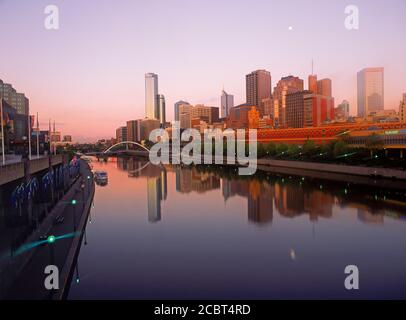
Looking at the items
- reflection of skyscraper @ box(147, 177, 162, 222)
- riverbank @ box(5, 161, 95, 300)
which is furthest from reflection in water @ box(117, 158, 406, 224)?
riverbank @ box(5, 161, 95, 300)

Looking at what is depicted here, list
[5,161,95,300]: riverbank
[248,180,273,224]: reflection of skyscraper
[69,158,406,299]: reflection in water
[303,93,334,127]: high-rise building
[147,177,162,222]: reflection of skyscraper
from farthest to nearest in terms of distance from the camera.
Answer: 1. [303,93,334,127]: high-rise building
2. [147,177,162,222]: reflection of skyscraper
3. [248,180,273,224]: reflection of skyscraper
4. [69,158,406,299]: reflection in water
5. [5,161,95,300]: riverbank

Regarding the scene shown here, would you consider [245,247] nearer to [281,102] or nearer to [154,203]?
[154,203]

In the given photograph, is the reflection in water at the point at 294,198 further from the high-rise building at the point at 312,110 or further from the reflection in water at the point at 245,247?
the high-rise building at the point at 312,110

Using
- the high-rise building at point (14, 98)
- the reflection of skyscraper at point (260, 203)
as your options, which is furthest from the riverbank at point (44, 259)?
the high-rise building at point (14, 98)

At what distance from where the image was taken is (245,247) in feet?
44.5

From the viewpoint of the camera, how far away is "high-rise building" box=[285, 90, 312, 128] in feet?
401

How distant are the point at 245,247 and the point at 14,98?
391 ft

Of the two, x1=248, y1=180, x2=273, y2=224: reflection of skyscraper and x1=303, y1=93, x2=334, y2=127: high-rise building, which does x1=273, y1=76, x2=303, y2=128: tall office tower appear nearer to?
x1=303, y1=93, x2=334, y2=127: high-rise building

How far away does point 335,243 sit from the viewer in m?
14.0

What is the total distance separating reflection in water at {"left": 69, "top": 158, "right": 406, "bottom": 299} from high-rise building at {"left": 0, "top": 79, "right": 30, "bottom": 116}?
9921 cm

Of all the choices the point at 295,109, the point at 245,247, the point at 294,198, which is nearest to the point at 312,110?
the point at 295,109

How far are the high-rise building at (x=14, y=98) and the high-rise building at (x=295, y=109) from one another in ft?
334

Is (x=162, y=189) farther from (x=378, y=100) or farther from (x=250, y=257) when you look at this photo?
(x=378, y=100)
